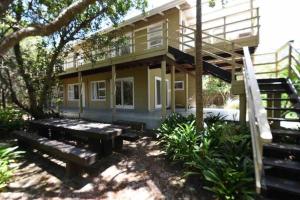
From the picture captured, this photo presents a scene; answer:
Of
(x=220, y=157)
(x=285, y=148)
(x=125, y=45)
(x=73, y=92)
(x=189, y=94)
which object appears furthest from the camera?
(x=73, y=92)

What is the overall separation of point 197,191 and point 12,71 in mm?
12212

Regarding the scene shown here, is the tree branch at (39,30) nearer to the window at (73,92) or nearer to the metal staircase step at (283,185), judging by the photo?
the metal staircase step at (283,185)

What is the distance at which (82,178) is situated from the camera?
4.85 m

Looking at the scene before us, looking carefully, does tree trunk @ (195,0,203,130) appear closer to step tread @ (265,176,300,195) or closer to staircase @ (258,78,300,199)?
staircase @ (258,78,300,199)

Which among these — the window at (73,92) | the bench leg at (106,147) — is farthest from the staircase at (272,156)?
the window at (73,92)

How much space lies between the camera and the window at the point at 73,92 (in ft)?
61.0

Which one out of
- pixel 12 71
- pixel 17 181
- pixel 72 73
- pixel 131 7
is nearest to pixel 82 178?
pixel 17 181

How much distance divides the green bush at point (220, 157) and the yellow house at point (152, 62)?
3829 millimetres

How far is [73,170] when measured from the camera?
4992 millimetres

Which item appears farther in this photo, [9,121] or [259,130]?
[9,121]

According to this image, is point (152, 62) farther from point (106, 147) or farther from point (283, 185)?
point (283, 185)

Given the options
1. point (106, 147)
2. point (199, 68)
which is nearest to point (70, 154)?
point (106, 147)

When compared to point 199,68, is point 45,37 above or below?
above

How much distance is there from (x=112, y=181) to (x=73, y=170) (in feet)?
3.37
